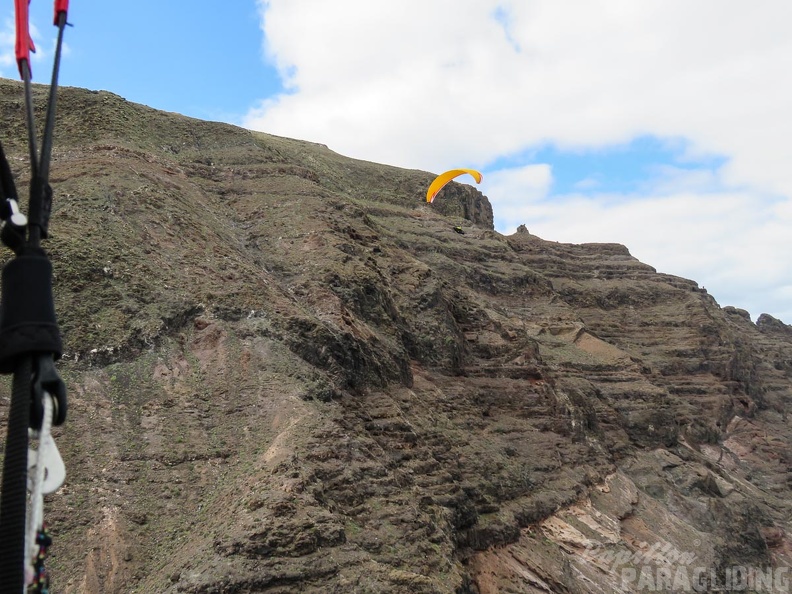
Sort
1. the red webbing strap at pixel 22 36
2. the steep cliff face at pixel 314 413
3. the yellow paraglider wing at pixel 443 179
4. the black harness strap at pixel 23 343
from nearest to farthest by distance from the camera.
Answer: the black harness strap at pixel 23 343
the red webbing strap at pixel 22 36
the steep cliff face at pixel 314 413
the yellow paraglider wing at pixel 443 179

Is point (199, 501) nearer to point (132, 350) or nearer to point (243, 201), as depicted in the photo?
point (132, 350)

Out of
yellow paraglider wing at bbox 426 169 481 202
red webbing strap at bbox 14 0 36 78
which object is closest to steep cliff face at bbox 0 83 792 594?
yellow paraglider wing at bbox 426 169 481 202

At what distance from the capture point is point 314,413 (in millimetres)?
22547

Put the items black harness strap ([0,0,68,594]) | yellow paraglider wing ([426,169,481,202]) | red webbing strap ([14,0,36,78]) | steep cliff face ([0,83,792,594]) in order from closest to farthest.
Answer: black harness strap ([0,0,68,594]) < red webbing strap ([14,0,36,78]) < steep cliff face ([0,83,792,594]) < yellow paraglider wing ([426,169,481,202])

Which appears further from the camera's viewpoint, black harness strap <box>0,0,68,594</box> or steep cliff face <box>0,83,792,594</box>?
steep cliff face <box>0,83,792,594</box>

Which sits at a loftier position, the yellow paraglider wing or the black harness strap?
the yellow paraglider wing

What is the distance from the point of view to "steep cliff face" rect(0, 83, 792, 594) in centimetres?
1792

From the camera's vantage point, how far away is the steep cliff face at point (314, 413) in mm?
17922

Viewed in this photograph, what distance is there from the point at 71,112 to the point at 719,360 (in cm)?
6903

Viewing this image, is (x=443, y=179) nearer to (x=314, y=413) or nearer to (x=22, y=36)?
(x=314, y=413)

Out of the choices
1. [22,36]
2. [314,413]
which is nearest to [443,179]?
[314,413]

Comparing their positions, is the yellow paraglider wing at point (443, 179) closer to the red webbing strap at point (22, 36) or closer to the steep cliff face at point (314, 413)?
the steep cliff face at point (314, 413)

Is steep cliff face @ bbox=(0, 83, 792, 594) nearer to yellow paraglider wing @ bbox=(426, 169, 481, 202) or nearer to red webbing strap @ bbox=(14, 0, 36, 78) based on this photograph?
yellow paraglider wing @ bbox=(426, 169, 481, 202)

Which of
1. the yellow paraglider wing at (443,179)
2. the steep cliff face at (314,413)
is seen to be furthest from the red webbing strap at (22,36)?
the yellow paraglider wing at (443,179)
